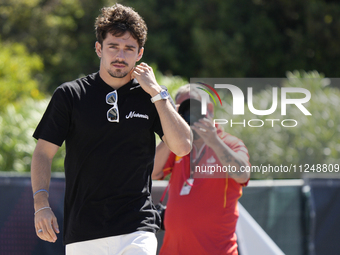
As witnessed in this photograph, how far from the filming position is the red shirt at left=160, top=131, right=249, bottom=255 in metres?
2.80

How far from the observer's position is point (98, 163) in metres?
2.28

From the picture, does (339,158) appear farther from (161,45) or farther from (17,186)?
(161,45)

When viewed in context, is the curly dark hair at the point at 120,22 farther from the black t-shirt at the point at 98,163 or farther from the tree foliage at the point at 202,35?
the tree foliage at the point at 202,35

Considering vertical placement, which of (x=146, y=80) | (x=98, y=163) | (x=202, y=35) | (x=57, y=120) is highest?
(x=202, y=35)

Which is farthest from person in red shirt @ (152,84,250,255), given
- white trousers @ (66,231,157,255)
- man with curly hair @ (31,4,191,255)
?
white trousers @ (66,231,157,255)

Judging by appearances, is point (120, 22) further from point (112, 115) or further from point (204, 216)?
point (204, 216)

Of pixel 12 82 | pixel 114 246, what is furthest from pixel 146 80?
pixel 12 82

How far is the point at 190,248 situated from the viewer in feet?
9.23

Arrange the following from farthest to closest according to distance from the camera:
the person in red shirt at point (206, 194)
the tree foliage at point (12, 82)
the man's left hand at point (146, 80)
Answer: the tree foliage at point (12, 82) < the person in red shirt at point (206, 194) < the man's left hand at point (146, 80)

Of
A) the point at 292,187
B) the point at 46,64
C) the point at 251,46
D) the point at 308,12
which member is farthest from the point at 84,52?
the point at 292,187

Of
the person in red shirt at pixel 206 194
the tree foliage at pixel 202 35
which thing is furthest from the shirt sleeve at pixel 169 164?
the tree foliage at pixel 202 35

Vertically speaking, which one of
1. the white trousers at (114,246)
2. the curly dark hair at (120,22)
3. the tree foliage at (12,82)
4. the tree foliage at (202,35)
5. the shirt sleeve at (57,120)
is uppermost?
the tree foliage at (202,35)

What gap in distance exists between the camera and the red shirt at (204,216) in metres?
2.80

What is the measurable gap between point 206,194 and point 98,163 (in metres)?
0.90
